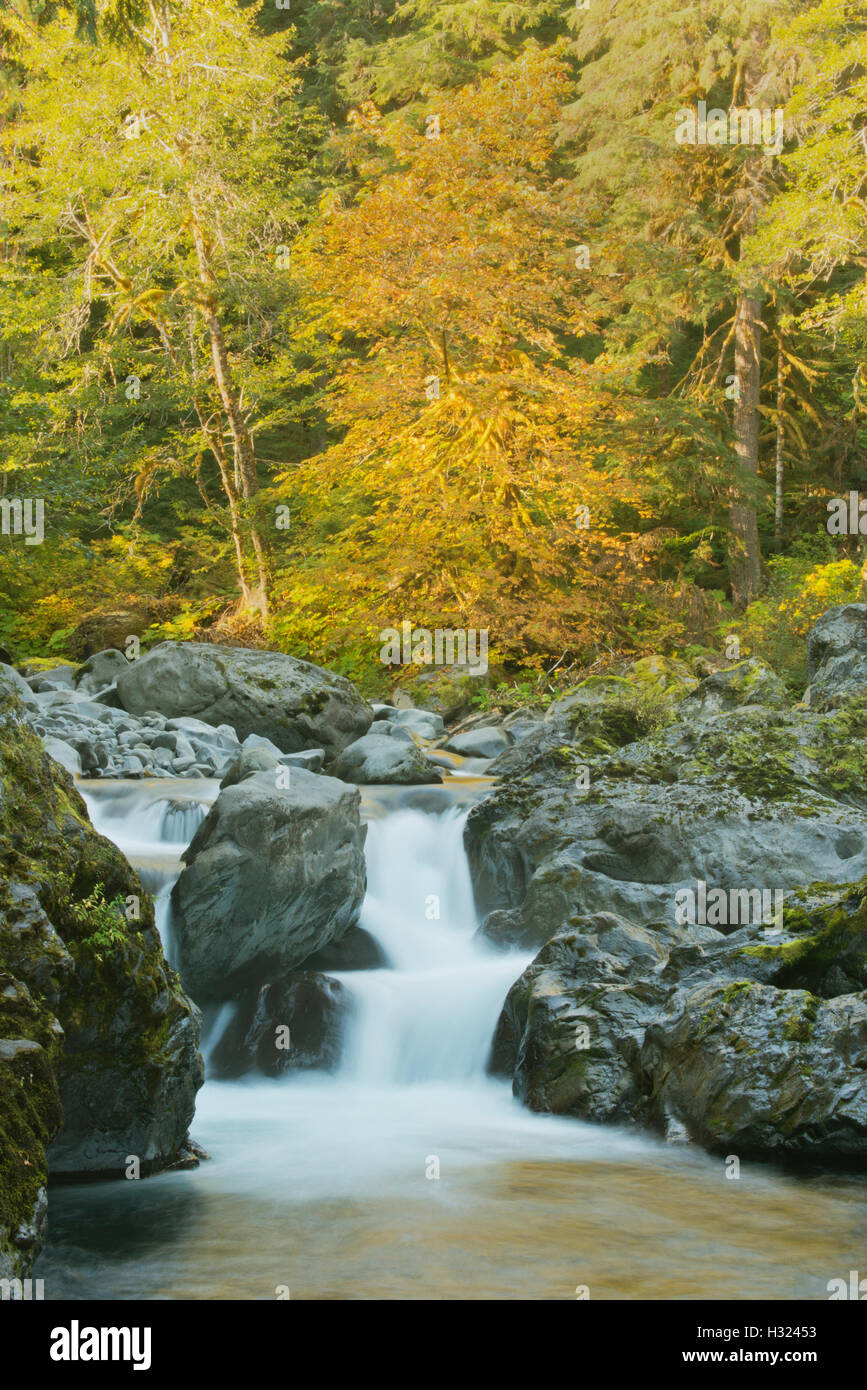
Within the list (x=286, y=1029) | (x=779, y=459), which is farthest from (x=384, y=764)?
(x=779, y=459)

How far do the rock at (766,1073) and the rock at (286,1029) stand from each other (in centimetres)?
216

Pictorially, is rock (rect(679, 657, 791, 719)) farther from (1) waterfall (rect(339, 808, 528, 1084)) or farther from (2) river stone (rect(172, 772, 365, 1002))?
(2) river stone (rect(172, 772, 365, 1002))

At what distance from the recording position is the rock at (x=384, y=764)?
1133 cm

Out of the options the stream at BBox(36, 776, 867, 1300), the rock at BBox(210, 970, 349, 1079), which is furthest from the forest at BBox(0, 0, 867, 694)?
the stream at BBox(36, 776, 867, 1300)

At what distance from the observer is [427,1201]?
5.00 m

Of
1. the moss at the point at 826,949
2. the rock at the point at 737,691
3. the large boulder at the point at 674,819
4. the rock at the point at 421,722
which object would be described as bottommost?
the moss at the point at 826,949

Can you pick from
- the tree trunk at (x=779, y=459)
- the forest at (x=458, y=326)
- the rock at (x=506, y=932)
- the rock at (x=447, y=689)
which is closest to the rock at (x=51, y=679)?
the forest at (x=458, y=326)

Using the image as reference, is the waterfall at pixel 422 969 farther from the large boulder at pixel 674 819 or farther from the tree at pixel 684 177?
the tree at pixel 684 177

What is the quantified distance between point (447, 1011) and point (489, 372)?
13023mm

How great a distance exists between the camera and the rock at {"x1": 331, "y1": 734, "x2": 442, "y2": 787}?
11.3 m

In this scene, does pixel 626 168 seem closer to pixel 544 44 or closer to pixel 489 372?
pixel 489 372

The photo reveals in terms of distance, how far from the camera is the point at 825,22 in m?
15.1

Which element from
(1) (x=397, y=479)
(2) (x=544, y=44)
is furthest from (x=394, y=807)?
(2) (x=544, y=44)

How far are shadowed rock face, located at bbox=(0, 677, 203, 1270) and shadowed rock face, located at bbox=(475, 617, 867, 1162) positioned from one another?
2097 millimetres
